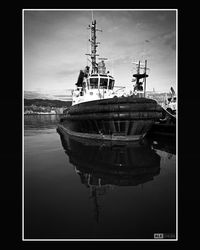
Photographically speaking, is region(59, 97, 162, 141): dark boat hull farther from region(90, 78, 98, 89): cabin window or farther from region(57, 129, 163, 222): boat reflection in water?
region(90, 78, 98, 89): cabin window

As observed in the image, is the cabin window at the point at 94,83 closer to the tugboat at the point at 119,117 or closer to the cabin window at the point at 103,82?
the cabin window at the point at 103,82

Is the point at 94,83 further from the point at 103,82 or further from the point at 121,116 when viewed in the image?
the point at 121,116

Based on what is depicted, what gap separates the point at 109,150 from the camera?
9484 mm

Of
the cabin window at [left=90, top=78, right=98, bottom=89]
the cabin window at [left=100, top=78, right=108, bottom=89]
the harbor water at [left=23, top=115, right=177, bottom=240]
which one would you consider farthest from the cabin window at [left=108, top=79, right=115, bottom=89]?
the harbor water at [left=23, top=115, right=177, bottom=240]

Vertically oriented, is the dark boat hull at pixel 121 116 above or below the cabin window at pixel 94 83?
below

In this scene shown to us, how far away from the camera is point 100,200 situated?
14.9 feet

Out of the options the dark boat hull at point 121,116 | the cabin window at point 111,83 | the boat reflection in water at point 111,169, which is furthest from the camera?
the cabin window at point 111,83

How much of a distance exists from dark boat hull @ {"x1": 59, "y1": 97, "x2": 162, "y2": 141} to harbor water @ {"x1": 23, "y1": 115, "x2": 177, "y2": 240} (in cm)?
368

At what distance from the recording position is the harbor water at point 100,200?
11.9 feet

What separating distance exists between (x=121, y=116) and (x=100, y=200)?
254 inches

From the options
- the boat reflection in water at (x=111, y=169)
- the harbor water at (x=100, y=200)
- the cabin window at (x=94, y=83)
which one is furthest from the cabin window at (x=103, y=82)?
the harbor water at (x=100, y=200)

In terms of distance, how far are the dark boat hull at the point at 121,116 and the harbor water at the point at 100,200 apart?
3.68 m

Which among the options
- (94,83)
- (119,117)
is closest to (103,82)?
(94,83)

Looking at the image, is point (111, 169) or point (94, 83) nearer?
point (111, 169)
